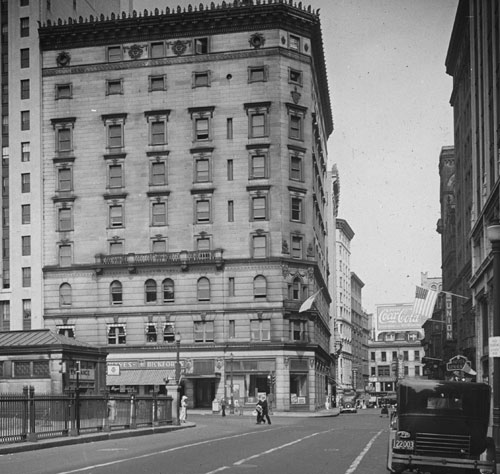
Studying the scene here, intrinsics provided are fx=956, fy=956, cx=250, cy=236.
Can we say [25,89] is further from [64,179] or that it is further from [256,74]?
[256,74]

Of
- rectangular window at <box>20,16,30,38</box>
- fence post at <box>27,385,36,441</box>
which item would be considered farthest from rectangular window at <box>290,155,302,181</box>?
fence post at <box>27,385,36,441</box>

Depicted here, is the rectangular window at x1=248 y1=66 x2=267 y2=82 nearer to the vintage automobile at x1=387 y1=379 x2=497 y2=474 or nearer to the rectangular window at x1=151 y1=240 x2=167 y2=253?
the rectangular window at x1=151 y1=240 x2=167 y2=253

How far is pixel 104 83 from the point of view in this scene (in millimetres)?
84500

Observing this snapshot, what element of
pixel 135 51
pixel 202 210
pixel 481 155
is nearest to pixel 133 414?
pixel 481 155

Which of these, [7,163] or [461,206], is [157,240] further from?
[461,206]

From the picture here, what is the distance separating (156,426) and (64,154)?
147 ft

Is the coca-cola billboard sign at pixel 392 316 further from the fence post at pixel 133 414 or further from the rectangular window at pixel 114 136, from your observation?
the fence post at pixel 133 414

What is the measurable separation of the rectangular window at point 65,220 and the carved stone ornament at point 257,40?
2173 cm

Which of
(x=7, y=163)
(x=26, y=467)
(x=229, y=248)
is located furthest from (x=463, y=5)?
(x=26, y=467)

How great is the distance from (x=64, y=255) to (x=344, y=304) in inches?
3424

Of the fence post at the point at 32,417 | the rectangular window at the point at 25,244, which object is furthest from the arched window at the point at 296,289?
the fence post at the point at 32,417

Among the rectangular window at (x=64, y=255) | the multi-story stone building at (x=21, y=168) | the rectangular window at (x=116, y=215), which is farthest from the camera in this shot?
the multi-story stone building at (x=21, y=168)

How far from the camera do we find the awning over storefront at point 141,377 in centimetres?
8094

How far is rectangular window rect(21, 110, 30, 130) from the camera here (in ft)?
283
